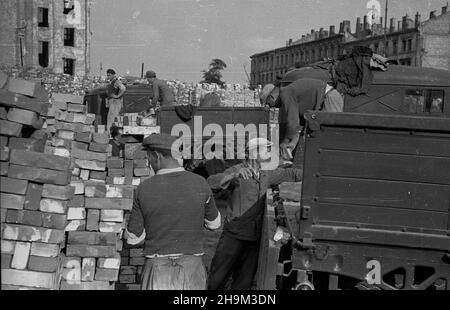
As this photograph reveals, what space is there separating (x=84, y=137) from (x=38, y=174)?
4.60 meters

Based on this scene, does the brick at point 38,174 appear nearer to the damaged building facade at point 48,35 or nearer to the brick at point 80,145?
the brick at point 80,145

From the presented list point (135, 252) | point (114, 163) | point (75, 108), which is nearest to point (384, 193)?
point (135, 252)

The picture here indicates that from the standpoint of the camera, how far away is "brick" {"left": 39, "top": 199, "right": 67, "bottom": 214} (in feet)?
18.7

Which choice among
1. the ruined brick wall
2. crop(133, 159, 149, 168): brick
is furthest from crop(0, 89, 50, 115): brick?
the ruined brick wall

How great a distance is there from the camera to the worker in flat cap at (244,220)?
22.6 ft

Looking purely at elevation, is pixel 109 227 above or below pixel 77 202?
below

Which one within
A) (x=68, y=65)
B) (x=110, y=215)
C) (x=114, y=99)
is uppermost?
(x=68, y=65)

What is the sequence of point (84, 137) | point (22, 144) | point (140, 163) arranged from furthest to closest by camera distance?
point (140, 163) < point (84, 137) < point (22, 144)

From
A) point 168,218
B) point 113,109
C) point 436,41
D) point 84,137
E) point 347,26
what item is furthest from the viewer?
point 347,26

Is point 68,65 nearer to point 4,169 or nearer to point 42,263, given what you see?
point 4,169

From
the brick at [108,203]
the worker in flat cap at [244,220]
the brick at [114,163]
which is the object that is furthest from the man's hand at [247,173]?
the brick at [114,163]

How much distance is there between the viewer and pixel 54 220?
5.80 m

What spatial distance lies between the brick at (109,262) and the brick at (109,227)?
318mm
